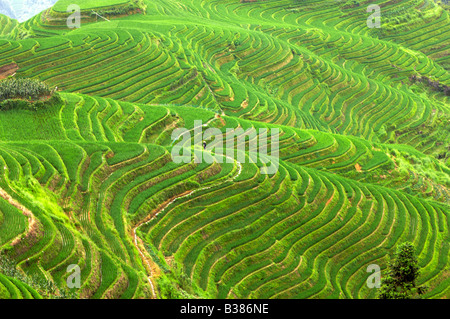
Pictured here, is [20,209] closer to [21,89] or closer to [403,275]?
[21,89]

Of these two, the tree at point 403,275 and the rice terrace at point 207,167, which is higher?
the rice terrace at point 207,167

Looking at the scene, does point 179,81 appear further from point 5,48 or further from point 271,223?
point 271,223

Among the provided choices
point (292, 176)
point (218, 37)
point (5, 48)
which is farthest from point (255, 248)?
point (218, 37)

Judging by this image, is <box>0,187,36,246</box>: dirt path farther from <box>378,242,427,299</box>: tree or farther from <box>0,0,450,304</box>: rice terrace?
<box>378,242,427,299</box>: tree

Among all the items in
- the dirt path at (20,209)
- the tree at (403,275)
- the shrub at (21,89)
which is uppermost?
the shrub at (21,89)

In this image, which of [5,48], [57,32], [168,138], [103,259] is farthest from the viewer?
[57,32]

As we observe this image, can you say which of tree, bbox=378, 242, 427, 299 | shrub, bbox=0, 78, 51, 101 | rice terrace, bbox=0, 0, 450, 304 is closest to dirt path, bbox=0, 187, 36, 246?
rice terrace, bbox=0, 0, 450, 304

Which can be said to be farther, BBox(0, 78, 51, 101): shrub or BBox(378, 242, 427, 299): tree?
BBox(0, 78, 51, 101): shrub

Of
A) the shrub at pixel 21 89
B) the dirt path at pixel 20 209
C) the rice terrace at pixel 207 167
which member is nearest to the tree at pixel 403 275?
the rice terrace at pixel 207 167

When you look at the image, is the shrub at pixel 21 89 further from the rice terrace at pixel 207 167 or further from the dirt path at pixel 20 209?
the dirt path at pixel 20 209
